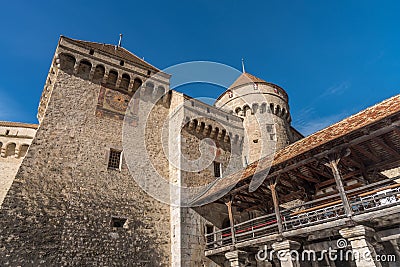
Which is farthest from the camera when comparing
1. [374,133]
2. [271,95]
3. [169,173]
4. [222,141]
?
[271,95]

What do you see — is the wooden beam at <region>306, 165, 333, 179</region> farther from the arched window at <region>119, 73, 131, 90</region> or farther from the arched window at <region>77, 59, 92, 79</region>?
the arched window at <region>77, 59, 92, 79</region>

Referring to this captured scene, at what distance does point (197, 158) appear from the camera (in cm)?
1413

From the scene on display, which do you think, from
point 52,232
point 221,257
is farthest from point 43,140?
point 221,257

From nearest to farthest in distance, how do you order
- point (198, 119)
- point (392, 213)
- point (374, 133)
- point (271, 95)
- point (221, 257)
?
point (392, 213) → point (374, 133) → point (221, 257) → point (198, 119) → point (271, 95)

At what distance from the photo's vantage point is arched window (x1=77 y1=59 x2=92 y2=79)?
1337 cm

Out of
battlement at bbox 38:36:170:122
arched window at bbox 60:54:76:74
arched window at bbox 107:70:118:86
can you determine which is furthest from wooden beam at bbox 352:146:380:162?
arched window at bbox 60:54:76:74

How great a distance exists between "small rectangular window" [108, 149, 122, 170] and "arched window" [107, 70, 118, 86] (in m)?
4.00

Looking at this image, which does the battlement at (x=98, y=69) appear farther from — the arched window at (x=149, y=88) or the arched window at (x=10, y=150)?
the arched window at (x=10, y=150)

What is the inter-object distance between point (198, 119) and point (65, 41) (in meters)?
7.91

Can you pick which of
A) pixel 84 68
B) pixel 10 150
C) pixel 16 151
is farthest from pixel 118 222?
pixel 84 68

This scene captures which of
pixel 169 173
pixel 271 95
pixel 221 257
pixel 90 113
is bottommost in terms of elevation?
pixel 221 257

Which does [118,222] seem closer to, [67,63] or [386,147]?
[67,63]

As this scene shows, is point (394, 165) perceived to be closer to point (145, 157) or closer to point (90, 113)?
point (145, 157)

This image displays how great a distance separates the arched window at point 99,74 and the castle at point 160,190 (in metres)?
0.07
